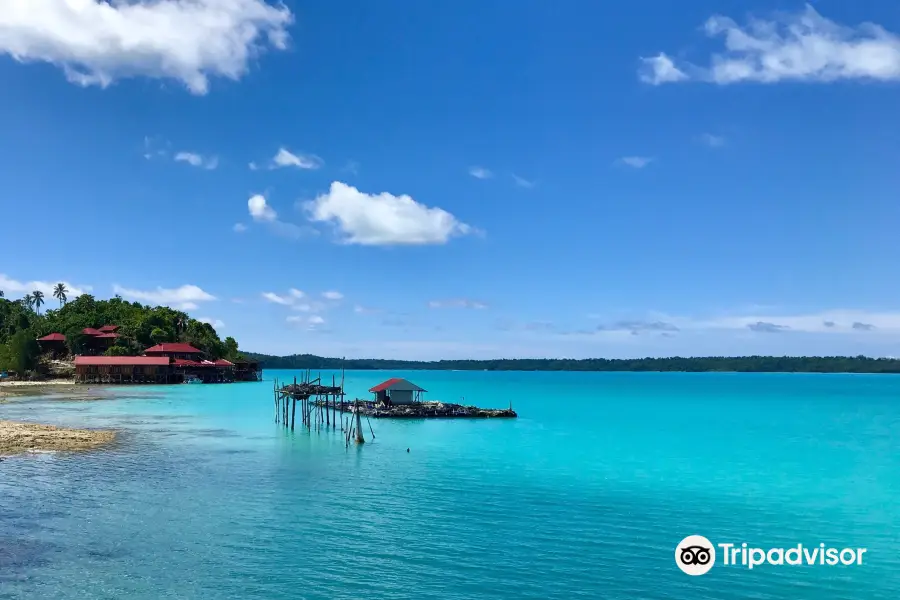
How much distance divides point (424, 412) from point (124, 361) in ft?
200

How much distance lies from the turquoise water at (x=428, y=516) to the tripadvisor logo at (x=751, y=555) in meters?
0.38

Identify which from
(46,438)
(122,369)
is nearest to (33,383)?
(122,369)

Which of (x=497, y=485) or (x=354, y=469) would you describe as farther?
(x=354, y=469)

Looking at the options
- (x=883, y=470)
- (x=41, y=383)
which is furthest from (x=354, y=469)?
(x=41, y=383)

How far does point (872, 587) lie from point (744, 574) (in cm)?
295

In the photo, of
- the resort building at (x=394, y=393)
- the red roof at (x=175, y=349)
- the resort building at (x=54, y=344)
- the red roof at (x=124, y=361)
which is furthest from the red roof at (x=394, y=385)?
the resort building at (x=54, y=344)

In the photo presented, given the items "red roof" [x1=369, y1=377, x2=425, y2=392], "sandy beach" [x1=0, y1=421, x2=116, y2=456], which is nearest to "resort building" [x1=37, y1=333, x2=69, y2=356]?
"red roof" [x1=369, y1=377, x2=425, y2=392]

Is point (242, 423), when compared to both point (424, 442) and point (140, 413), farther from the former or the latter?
point (424, 442)

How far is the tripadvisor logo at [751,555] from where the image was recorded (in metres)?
17.5

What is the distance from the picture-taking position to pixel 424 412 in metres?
58.5

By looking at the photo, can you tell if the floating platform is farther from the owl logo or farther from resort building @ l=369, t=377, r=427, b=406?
the owl logo

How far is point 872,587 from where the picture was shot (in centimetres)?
1638

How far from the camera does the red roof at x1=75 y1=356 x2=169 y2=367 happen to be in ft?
320

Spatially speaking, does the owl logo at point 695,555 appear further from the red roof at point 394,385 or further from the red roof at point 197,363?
the red roof at point 197,363
